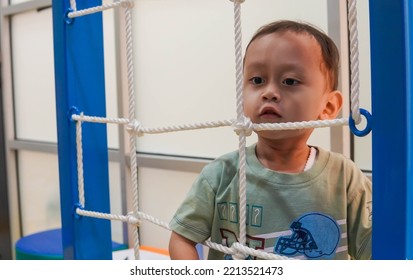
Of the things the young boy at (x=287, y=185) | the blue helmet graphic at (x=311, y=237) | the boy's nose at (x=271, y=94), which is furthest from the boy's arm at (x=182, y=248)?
the boy's nose at (x=271, y=94)

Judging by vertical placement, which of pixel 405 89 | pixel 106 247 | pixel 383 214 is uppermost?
pixel 405 89

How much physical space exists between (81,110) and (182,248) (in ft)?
0.86

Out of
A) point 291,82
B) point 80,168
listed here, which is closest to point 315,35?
point 291,82

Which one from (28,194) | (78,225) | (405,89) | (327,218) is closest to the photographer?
(405,89)

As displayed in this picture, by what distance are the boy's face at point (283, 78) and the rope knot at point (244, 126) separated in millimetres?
75

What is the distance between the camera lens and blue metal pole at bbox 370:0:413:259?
0.37 metres

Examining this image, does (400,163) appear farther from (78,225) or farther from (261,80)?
(78,225)

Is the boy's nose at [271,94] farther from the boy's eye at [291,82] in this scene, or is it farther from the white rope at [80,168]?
the white rope at [80,168]

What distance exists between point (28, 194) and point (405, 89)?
1.77 meters

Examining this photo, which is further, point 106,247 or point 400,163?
point 106,247

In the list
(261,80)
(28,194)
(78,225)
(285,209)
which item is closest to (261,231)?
(285,209)

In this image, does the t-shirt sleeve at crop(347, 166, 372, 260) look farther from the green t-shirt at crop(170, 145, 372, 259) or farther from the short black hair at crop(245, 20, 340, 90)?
the short black hair at crop(245, 20, 340, 90)
